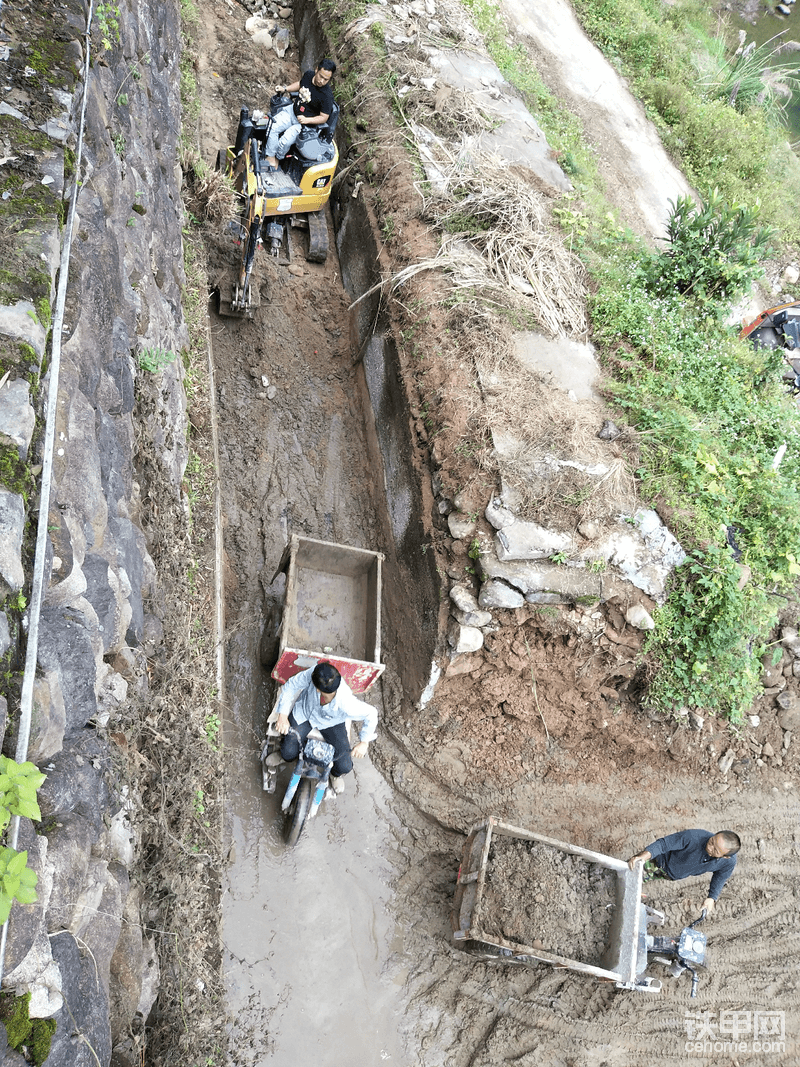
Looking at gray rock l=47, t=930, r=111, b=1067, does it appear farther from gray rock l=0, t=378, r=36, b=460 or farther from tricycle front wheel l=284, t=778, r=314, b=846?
tricycle front wheel l=284, t=778, r=314, b=846

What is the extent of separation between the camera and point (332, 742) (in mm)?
4770

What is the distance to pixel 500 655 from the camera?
563 centimetres

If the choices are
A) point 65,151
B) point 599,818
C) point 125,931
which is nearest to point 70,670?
point 125,931

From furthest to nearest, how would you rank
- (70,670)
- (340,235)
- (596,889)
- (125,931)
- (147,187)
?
(340,235) → (596,889) → (147,187) → (125,931) → (70,670)

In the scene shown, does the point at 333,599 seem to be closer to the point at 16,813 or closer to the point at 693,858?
the point at 693,858

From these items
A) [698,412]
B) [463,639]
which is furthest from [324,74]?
[463,639]

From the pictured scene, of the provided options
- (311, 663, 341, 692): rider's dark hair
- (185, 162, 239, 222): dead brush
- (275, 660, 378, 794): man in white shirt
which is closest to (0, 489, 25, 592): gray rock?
(311, 663, 341, 692): rider's dark hair

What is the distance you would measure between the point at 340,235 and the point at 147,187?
3.83 metres

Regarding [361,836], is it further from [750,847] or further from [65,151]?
[65,151]

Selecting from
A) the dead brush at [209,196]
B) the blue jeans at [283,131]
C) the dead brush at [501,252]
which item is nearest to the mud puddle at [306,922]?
the dead brush at [501,252]

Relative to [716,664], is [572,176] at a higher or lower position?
higher

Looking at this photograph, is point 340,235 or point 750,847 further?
point 340,235

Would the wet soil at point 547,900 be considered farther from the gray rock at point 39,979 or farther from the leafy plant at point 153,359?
the leafy plant at point 153,359

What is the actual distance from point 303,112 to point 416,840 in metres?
7.24
